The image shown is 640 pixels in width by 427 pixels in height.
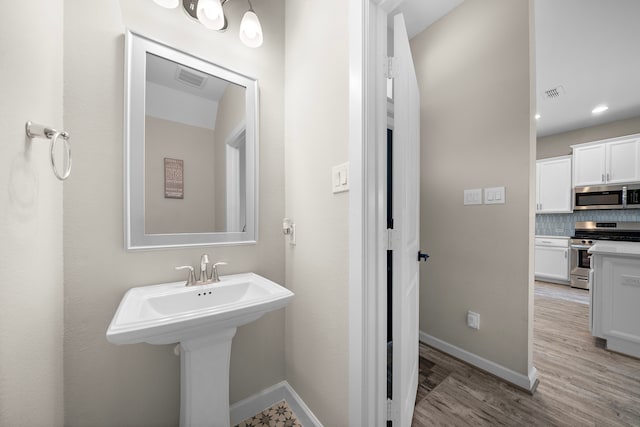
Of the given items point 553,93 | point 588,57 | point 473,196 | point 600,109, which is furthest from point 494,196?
point 600,109

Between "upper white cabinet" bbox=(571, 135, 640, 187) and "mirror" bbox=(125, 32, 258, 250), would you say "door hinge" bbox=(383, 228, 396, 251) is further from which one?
"upper white cabinet" bbox=(571, 135, 640, 187)

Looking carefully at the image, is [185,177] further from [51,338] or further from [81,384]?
[81,384]

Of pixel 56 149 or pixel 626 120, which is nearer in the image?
pixel 56 149

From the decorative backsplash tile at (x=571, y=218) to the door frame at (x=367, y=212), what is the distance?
5351 mm

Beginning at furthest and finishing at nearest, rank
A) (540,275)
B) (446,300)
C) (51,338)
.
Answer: (540,275) < (446,300) < (51,338)

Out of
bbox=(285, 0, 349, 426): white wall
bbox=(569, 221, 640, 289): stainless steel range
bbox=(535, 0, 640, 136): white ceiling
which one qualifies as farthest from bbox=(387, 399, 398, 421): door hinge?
bbox=(569, 221, 640, 289): stainless steel range

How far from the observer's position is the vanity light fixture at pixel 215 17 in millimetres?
1117

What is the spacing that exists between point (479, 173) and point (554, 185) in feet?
13.1

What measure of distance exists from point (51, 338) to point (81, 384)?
284 millimetres

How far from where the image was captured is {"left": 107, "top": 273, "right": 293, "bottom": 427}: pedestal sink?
0.76 m

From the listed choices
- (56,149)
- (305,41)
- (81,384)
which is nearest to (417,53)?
(305,41)

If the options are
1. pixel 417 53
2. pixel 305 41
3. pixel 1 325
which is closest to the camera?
pixel 1 325

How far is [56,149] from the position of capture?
87 cm

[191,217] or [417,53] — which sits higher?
[417,53]
